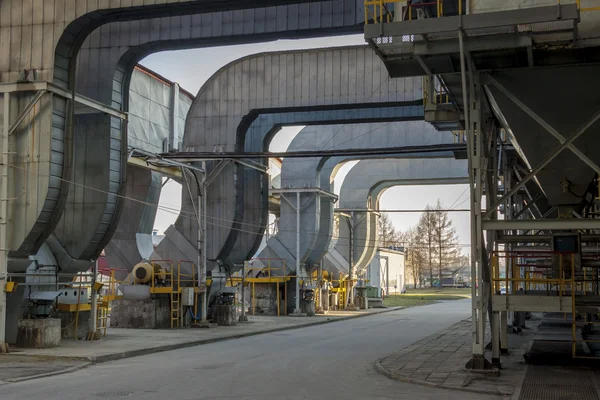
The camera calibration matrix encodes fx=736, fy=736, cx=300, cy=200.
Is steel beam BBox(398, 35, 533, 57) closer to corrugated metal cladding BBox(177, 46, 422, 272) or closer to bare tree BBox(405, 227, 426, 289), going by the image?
corrugated metal cladding BBox(177, 46, 422, 272)

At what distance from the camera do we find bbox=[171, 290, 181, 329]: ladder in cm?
2976

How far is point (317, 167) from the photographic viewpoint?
1655 inches

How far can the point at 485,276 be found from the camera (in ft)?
49.8

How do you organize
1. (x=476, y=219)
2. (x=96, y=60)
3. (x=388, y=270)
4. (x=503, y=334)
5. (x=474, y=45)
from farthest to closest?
(x=388, y=270) → (x=96, y=60) → (x=503, y=334) → (x=476, y=219) → (x=474, y=45)

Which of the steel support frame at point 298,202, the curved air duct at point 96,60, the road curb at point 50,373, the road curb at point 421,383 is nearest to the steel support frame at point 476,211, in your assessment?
the road curb at point 421,383

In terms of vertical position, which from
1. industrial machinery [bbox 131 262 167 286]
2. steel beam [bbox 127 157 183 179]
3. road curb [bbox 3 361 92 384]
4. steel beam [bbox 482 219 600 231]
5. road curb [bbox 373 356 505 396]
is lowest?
road curb [bbox 3 361 92 384]

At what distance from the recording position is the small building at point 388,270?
71938mm

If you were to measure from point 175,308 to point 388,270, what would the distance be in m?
54.7

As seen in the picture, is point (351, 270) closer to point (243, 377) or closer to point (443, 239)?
point (243, 377)

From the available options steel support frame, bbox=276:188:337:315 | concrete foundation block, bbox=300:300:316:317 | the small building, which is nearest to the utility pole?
steel support frame, bbox=276:188:337:315

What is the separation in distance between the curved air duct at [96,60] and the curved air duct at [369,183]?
92.7ft

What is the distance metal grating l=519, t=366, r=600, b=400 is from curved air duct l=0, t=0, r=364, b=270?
1120cm

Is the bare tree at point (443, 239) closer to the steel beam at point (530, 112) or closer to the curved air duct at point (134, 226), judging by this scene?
the curved air duct at point (134, 226)

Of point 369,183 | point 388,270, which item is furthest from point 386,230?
point 369,183
